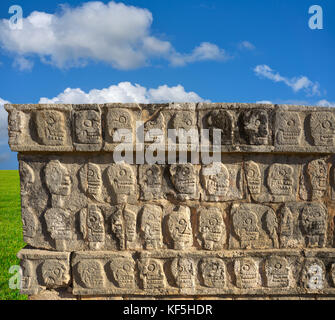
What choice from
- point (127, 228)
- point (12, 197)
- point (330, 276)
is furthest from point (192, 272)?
point (12, 197)

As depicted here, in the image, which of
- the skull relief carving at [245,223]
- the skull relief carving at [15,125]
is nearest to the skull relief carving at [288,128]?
the skull relief carving at [245,223]

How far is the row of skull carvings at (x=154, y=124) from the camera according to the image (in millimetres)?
2658

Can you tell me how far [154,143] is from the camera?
2.66m

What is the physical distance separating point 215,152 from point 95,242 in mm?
1531

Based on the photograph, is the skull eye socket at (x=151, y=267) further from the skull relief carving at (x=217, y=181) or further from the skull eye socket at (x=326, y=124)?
the skull eye socket at (x=326, y=124)

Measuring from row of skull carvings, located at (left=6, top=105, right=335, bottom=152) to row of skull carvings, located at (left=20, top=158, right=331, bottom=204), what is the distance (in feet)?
0.75

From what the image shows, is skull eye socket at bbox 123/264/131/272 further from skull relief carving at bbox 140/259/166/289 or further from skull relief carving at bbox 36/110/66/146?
skull relief carving at bbox 36/110/66/146

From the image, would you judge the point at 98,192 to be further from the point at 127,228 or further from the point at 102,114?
the point at 102,114

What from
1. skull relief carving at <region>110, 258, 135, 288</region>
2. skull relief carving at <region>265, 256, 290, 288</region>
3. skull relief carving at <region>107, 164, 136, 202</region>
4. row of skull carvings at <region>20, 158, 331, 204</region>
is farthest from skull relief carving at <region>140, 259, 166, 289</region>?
skull relief carving at <region>265, 256, 290, 288</region>

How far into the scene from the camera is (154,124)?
2654 mm

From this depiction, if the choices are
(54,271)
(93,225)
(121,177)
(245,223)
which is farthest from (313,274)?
(54,271)

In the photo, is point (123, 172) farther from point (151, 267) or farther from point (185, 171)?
point (151, 267)

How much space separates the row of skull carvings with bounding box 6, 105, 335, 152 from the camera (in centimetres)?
266

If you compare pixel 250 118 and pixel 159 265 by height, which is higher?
pixel 250 118
